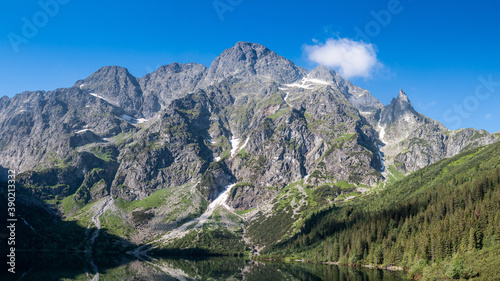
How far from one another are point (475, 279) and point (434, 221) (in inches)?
2988

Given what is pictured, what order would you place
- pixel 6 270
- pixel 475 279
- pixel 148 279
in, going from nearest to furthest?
pixel 475 279, pixel 148 279, pixel 6 270

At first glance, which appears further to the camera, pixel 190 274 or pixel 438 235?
pixel 190 274

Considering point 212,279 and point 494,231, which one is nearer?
point 494,231

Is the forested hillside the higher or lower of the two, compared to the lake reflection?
higher

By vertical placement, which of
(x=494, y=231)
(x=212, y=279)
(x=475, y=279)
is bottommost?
(x=212, y=279)

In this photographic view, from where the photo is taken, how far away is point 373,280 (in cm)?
9488

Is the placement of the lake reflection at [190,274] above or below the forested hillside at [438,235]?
below

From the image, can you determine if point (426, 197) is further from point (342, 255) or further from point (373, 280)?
point (373, 280)

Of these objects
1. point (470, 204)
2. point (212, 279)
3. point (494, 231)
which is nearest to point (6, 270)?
point (212, 279)

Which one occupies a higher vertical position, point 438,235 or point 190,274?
point 438,235

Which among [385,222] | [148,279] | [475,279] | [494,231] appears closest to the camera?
[475,279]

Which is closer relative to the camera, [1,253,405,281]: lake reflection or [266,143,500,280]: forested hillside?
[266,143,500,280]: forested hillside

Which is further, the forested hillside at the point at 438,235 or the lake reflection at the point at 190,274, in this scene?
the lake reflection at the point at 190,274

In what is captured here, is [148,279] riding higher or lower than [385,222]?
lower
